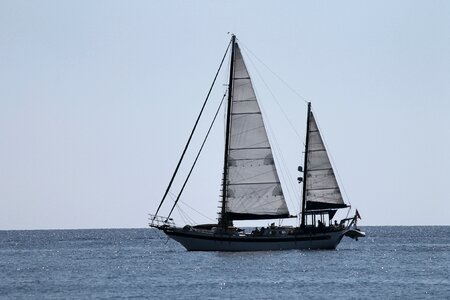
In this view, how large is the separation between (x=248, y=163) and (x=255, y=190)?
2778mm

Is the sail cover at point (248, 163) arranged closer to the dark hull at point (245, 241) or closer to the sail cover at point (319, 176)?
the dark hull at point (245, 241)

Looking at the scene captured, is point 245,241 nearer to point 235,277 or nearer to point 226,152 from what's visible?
point 226,152

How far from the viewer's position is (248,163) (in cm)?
9444

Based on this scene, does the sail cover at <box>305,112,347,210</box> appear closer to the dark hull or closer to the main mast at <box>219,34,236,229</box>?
the dark hull

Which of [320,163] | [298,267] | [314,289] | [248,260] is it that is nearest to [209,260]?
[248,260]

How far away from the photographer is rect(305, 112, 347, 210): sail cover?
100m

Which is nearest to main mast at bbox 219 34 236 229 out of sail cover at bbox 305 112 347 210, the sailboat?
the sailboat

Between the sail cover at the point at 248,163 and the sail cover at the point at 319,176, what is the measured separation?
5006 mm

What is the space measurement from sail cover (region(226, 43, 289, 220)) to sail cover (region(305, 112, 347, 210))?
5006 mm

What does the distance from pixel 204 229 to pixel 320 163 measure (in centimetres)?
1281

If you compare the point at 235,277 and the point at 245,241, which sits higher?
the point at 245,241

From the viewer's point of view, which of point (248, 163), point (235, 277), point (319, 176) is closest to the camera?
point (235, 277)

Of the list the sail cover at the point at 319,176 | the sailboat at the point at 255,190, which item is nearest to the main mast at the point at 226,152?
the sailboat at the point at 255,190

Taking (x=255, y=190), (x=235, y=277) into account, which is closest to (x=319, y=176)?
(x=255, y=190)
